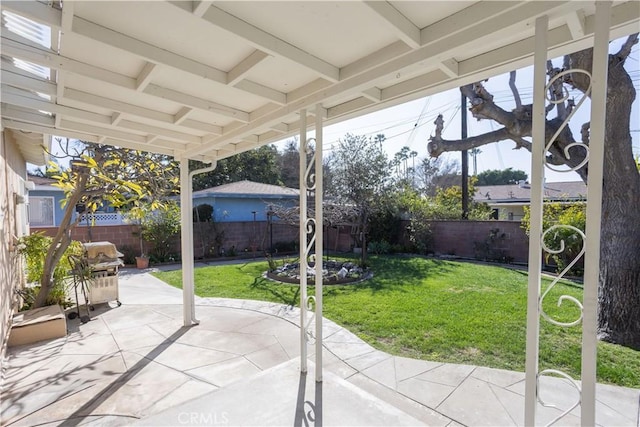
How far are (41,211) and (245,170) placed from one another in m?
11.8

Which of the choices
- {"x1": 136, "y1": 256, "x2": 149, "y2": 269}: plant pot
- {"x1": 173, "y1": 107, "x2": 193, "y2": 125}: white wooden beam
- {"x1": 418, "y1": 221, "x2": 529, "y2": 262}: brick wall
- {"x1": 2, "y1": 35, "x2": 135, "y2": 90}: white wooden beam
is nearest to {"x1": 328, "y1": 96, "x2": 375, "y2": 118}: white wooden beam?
{"x1": 173, "y1": 107, "x2": 193, "y2": 125}: white wooden beam

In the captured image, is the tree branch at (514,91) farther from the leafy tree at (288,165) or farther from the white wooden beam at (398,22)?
the leafy tree at (288,165)

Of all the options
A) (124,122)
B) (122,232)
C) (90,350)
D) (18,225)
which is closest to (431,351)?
(90,350)

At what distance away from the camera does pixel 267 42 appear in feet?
6.04

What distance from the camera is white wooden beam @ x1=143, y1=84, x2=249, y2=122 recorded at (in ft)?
8.18

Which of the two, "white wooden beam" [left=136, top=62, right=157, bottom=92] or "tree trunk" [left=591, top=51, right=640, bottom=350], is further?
"tree trunk" [left=591, top=51, right=640, bottom=350]

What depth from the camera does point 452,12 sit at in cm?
163

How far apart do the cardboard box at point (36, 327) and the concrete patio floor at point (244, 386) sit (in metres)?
0.15

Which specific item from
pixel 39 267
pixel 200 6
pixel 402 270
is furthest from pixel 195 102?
pixel 402 270

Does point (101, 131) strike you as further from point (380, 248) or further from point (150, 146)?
point (380, 248)

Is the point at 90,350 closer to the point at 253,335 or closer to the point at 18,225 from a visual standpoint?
the point at 253,335

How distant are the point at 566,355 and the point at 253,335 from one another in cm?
Result: 386

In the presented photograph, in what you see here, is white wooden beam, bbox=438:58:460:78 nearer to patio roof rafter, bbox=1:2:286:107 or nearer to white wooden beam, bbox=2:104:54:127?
patio roof rafter, bbox=1:2:286:107

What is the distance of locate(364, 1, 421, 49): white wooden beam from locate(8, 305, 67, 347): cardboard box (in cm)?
517
